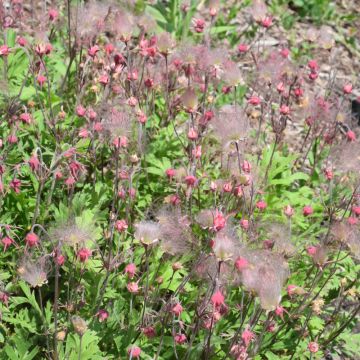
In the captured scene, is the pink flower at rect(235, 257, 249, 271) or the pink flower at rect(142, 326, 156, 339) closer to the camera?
the pink flower at rect(235, 257, 249, 271)

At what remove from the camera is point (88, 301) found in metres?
3.72

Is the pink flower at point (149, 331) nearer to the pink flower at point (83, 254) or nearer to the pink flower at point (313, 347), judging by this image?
the pink flower at point (83, 254)

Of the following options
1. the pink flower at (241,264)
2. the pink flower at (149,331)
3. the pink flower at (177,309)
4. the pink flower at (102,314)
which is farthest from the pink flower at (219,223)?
the pink flower at (102,314)

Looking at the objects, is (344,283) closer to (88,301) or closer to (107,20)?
(88,301)

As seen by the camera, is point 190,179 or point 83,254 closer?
point 83,254

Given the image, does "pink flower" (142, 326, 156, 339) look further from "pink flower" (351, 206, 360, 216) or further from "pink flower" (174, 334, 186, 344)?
"pink flower" (351, 206, 360, 216)

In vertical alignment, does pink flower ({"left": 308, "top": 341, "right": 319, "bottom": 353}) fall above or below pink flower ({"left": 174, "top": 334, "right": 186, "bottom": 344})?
below

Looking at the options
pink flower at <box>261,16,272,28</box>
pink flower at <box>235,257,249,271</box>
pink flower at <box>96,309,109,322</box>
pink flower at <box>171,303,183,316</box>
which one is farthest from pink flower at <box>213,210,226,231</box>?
pink flower at <box>261,16,272,28</box>

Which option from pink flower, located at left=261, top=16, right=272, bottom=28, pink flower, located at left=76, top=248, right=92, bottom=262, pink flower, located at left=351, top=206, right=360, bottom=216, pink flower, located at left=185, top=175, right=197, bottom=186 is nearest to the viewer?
pink flower, located at left=76, top=248, right=92, bottom=262

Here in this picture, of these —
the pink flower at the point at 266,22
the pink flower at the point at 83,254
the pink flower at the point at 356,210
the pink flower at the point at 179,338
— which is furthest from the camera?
the pink flower at the point at 266,22

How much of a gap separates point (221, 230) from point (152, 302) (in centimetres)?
74

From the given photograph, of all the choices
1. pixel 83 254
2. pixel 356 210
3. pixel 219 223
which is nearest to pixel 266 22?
pixel 356 210

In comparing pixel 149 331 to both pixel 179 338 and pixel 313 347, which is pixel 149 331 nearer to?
pixel 179 338

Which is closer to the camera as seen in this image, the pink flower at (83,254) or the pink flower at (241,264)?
the pink flower at (241,264)
